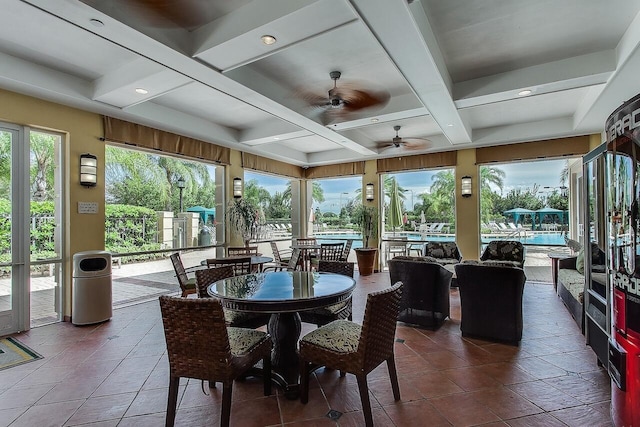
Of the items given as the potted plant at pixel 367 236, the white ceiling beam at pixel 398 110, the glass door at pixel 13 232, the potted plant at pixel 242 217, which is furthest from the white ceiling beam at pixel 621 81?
the glass door at pixel 13 232

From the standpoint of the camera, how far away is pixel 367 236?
7.88m

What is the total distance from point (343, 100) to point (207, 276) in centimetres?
257

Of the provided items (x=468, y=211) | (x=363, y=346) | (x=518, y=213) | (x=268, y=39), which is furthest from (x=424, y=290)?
(x=518, y=213)

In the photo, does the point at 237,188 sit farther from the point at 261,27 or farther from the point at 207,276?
the point at 261,27

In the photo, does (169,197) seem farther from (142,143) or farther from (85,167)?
(85,167)

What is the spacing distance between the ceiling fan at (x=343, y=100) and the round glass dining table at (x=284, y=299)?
6.87 feet

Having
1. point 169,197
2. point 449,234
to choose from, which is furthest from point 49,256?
point 449,234

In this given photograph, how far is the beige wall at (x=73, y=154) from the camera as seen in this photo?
395 centimetres

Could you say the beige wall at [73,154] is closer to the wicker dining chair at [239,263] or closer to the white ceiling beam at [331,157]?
the wicker dining chair at [239,263]

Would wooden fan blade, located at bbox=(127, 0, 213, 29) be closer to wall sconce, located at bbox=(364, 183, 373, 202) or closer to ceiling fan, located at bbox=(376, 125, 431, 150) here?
ceiling fan, located at bbox=(376, 125, 431, 150)

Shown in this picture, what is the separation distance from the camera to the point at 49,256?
166 inches

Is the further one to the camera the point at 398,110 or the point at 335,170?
the point at 335,170

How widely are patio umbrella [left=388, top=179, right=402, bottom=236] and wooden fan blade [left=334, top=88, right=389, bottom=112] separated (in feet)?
12.4

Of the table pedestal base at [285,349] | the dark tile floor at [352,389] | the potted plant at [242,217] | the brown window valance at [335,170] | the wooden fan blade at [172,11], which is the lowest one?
the dark tile floor at [352,389]
